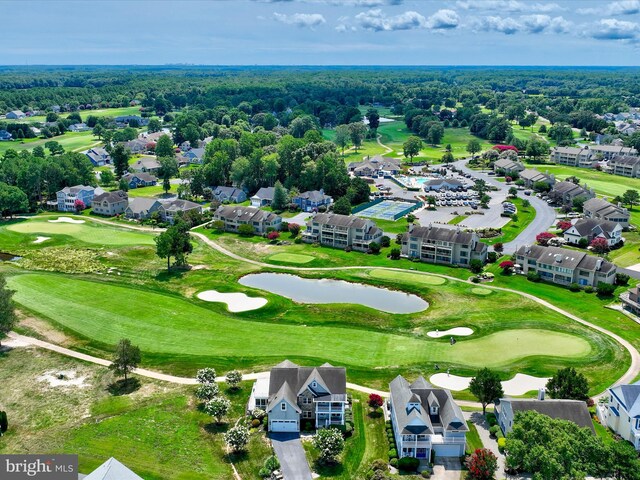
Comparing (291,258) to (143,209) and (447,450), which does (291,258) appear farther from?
(447,450)

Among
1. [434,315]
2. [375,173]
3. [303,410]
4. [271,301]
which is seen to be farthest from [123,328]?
[375,173]

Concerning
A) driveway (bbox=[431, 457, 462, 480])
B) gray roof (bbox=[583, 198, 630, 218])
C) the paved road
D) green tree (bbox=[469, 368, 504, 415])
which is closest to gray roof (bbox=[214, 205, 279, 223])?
the paved road

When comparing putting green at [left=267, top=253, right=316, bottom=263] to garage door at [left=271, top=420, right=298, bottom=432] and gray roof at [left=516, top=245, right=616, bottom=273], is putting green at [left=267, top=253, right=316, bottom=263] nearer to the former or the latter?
gray roof at [left=516, top=245, right=616, bottom=273]

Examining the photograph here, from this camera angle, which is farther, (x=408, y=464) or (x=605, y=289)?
(x=605, y=289)

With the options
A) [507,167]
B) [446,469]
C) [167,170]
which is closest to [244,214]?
[167,170]

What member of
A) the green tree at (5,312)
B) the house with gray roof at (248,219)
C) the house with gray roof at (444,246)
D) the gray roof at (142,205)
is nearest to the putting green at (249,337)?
the green tree at (5,312)

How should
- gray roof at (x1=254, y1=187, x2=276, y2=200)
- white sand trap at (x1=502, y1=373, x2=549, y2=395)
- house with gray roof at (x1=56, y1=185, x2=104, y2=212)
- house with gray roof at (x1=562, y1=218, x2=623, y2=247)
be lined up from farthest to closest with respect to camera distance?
gray roof at (x1=254, y1=187, x2=276, y2=200) < house with gray roof at (x1=56, y1=185, x2=104, y2=212) < house with gray roof at (x1=562, y1=218, x2=623, y2=247) < white sand trap at (x1=502, y1=373, x2=549, y2=395)
